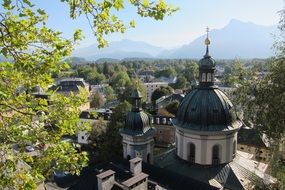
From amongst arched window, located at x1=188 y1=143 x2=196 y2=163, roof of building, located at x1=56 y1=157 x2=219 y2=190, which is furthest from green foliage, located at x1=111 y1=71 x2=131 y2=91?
arched window, located at x1=188 y1=143 x2=196 y2=163

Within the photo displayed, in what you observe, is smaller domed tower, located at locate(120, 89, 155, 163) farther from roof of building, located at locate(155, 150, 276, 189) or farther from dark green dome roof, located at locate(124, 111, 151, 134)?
roof of building, located at locate(155, 150, 276, 189)

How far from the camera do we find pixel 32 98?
862 centimetres

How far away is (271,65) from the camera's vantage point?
11758 mm

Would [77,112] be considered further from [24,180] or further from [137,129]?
[137,129]

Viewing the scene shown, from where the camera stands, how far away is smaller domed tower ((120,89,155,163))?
26266mm

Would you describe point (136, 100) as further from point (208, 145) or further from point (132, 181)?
point (132, 181)

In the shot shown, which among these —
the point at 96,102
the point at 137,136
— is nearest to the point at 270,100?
the point at 137,136

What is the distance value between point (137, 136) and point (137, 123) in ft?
3.86

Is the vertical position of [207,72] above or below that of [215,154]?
above

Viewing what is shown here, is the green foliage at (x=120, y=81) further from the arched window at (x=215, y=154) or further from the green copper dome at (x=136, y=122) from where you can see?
the arched window at (x=215, y=154)

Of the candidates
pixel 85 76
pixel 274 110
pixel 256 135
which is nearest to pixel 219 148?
pixel 256 135

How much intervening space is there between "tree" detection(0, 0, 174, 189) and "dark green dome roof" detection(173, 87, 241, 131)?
16639 mm

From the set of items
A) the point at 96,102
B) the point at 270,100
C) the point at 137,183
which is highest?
the point at 270,100

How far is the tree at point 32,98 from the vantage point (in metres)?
7.19
